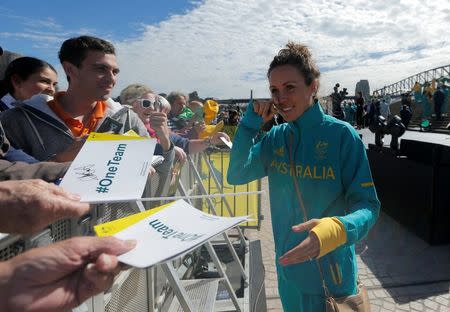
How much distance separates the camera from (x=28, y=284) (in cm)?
67

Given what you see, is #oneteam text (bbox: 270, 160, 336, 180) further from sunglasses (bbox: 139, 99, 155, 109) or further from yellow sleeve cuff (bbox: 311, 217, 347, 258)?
sunglasses (bbox: 139, 99, 155, 109)

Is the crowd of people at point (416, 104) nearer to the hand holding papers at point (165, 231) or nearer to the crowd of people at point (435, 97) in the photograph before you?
the crowd of people at point (435, 97)

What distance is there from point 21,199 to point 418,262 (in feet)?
15.1

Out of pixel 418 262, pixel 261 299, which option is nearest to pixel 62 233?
pixel 261 299

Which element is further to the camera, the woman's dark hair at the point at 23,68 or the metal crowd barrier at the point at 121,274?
the woman's dark hair at the point at 23,68

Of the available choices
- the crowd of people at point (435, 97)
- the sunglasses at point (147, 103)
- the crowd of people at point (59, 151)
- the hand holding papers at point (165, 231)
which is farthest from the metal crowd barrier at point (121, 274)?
the crowd of people at point (435, 97)

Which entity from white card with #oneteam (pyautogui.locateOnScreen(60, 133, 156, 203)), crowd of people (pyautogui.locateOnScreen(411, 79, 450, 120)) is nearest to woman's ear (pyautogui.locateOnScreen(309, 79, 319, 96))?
white card with #oneteam (pyautogui.locateOnScreen(60, 133, 156, 203))

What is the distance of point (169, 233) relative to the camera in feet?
3.01

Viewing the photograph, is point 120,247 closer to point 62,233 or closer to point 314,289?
point 62,233

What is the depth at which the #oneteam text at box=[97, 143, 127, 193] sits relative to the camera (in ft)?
3.88

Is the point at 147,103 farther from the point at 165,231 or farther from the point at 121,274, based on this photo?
the point at 165,231

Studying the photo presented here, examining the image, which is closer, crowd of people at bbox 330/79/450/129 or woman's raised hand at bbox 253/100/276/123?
woman's raised hand at bbox 253/100/276/123

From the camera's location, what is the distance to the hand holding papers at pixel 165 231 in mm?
769

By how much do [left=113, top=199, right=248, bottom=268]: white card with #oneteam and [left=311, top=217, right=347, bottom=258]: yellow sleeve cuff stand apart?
479mm
